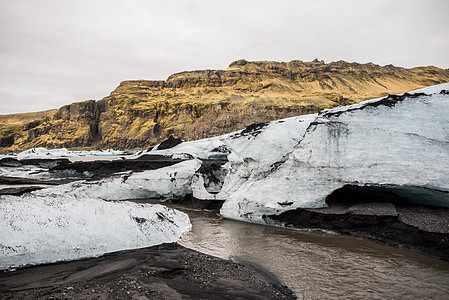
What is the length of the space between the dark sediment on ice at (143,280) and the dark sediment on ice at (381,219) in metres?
2.76

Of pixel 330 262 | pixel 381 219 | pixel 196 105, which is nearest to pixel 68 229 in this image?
pixel 330 262

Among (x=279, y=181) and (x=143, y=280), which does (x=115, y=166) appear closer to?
(x=279, y=181)

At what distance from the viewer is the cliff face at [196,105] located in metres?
76.4

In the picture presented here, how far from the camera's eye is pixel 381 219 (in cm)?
573

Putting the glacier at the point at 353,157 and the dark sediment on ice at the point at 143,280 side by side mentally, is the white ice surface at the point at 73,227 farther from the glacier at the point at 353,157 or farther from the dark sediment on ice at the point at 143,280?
the glacier at the point at 353,157

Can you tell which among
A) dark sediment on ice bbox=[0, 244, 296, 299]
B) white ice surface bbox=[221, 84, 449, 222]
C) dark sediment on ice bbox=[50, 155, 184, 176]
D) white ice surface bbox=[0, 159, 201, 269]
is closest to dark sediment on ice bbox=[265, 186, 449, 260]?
white ice surface bbox=[221, 84, 449, 222]

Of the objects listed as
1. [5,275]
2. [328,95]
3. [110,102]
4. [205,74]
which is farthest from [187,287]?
[205,74]

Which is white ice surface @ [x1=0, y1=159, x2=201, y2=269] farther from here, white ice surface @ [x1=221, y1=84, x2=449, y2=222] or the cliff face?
the cliff face

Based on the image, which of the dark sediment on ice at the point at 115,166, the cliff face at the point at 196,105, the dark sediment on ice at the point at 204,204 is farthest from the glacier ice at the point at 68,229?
the cliff face at the point at 196,105

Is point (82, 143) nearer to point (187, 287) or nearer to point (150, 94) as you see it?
point (150, 94)

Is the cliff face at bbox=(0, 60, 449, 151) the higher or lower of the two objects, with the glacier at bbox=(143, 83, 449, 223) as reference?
higher

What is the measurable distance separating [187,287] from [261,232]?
3.53 metres

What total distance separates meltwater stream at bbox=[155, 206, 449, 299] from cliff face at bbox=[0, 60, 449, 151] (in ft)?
221

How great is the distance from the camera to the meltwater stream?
362cm
